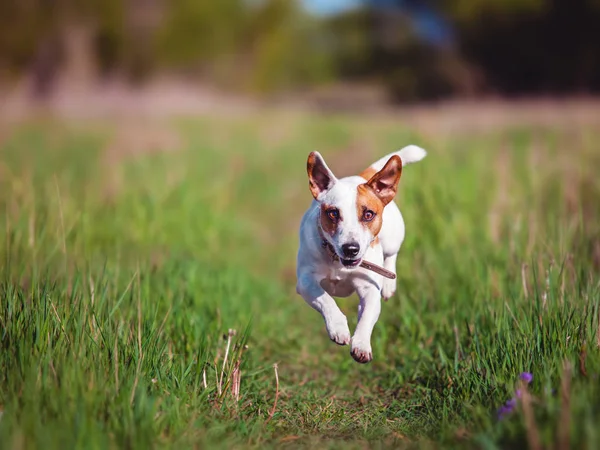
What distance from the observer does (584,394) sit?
7.39 feet

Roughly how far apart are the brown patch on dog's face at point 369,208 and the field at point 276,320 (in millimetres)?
789

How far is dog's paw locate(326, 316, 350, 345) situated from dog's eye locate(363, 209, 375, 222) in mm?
439

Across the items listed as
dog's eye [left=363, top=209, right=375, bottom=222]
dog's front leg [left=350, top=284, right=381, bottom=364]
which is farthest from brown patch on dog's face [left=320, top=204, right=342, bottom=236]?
dog's front leg [left=350, top=284, right=381, bottom=364]

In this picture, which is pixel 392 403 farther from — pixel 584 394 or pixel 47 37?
pixel 47 37

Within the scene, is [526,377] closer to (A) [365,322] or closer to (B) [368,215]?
(A) [365,322]

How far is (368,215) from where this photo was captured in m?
2.70

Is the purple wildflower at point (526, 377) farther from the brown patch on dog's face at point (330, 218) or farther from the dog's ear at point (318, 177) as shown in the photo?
the dog's ear at point (318, 177)

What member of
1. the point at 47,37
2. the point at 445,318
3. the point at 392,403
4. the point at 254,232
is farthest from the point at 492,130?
the point at 47,37

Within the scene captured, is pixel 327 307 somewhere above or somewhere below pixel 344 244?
below

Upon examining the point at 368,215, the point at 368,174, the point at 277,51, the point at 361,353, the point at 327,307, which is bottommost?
the point at 361,353

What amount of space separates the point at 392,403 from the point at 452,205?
9.50 ft

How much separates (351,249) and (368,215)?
0.79 ft

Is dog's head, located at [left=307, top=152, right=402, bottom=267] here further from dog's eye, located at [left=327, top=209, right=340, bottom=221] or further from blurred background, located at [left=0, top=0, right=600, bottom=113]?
blurred background, located at [left=0, top=0, right=600, bottom=113]

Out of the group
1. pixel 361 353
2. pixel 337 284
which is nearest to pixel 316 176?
pixel 337 284
